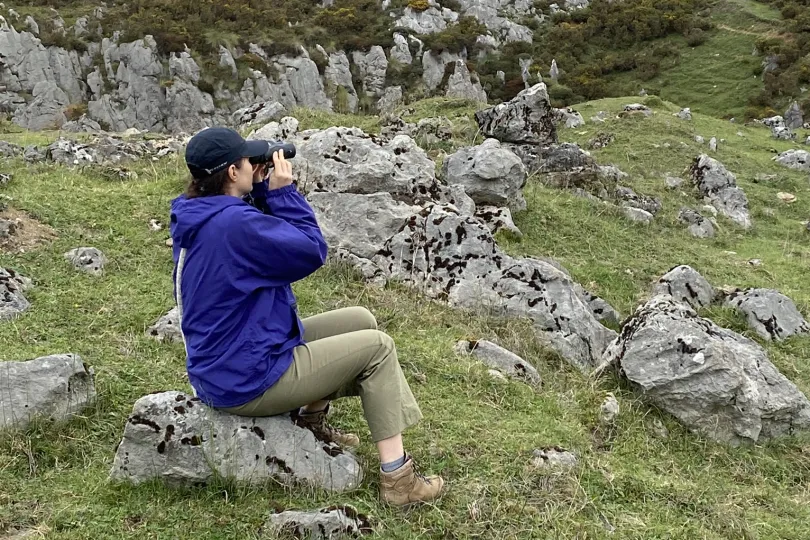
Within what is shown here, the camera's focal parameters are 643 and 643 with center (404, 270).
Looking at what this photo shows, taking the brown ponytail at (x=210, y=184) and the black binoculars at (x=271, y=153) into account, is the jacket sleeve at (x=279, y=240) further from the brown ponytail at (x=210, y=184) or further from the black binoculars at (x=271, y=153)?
the brown ponytail at (x=210, y=184)

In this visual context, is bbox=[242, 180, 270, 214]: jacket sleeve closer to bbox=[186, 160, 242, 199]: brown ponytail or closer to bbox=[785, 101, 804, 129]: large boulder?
bbox=[186, 160, 242, 199]: brown ponytail

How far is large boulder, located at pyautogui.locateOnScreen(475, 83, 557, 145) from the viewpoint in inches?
623

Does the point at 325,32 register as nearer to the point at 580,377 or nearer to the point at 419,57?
the point at 419,57

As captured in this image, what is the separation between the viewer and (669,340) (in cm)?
650

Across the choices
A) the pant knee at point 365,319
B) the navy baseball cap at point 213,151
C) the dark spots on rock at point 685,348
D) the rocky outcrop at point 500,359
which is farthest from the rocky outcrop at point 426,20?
the navy baseball cap at point 213,151

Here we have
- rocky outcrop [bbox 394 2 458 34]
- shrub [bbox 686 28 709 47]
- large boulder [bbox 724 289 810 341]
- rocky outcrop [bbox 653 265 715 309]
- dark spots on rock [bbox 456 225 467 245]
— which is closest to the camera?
dark spots on rock [bbox 456 225 467 245]

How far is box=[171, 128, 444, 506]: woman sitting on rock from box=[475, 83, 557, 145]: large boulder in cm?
1252

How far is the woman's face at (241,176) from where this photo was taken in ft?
13.0

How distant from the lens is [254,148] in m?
4.01

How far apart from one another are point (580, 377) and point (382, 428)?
3.44 metres

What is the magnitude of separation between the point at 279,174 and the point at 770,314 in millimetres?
7568

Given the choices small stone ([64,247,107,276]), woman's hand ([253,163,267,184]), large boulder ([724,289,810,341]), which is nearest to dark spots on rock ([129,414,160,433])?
woman's hand ([253,163,267,184])

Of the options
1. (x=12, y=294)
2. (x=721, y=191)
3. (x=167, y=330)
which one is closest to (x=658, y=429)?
(x=167, y=330)

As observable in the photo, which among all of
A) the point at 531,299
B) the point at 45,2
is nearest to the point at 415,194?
the point at 531,299
